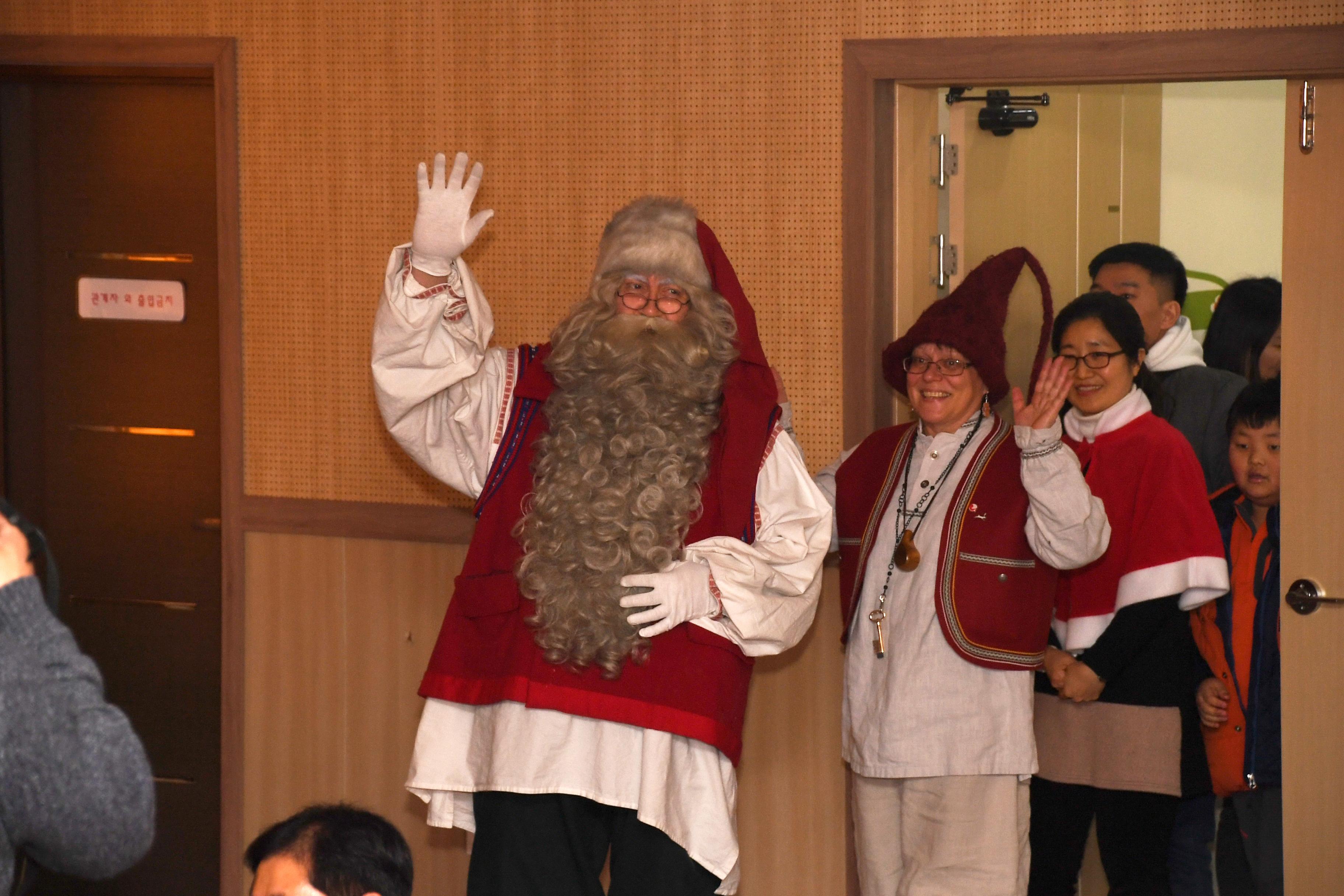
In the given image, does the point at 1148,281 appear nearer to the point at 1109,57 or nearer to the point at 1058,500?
the point at 1109,57

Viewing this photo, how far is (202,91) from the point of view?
3.79 metres

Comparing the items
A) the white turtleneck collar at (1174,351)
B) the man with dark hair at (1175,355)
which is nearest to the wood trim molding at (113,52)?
the man with dark hair at (1175,355)

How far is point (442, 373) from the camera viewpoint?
2.76m

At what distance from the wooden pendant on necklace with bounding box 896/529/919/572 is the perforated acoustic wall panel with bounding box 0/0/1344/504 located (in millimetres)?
471

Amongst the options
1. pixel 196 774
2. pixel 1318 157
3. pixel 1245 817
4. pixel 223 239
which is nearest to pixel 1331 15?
pixel 1318 157

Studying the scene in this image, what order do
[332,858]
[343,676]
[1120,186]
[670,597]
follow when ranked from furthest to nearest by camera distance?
[1120,186] < [343,676] < [670,597] < [332,858]

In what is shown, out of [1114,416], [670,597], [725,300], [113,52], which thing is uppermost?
[113,52]

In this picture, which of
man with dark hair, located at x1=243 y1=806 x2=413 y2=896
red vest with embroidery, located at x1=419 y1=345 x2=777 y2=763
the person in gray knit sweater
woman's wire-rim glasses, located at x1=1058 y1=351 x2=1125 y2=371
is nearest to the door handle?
woman's wire-rim glasses, located at x1=1058 y1=351 x2=1125 y2=371

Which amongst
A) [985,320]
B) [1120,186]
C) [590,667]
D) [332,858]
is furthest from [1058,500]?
[1120,186]

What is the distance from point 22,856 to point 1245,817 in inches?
106

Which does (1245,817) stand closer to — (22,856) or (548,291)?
(548,291)

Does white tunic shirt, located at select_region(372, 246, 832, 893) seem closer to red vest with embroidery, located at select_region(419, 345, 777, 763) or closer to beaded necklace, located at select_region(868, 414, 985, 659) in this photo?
red vest with embroidery, located at select_region(419, 345, 777, 763)

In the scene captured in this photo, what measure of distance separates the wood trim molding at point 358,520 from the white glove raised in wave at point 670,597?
0.96 meters

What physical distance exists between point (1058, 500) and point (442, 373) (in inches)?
49.0
